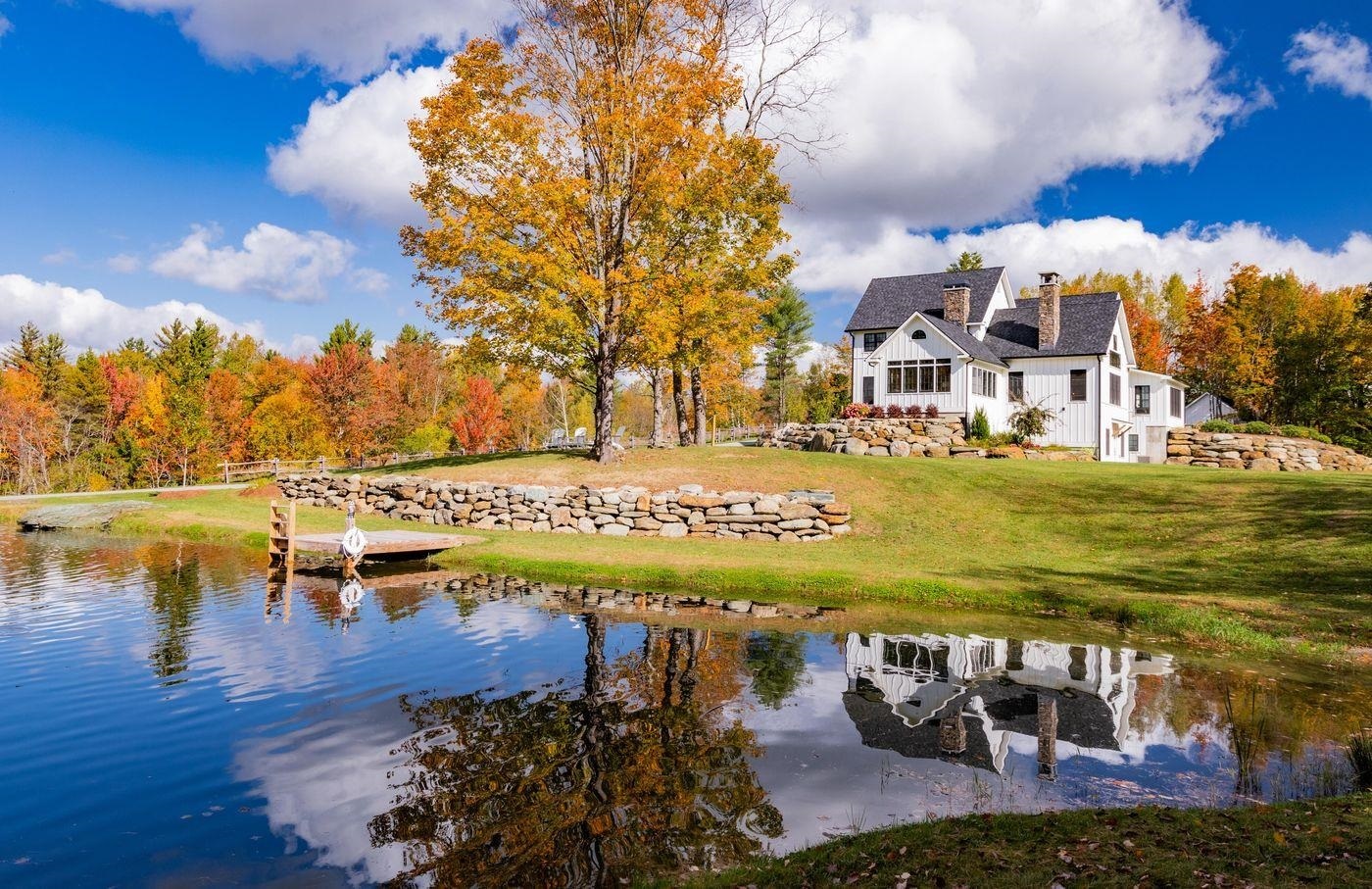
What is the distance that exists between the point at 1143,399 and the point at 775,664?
4267 centimetres

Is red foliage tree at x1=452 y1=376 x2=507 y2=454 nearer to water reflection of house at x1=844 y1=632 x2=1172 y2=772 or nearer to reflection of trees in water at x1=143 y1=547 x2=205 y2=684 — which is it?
reflection of trees in water at x1=143 y1=547 x2=205 y2=684

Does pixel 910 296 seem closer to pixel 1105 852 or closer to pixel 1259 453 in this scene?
pixel 1259 453

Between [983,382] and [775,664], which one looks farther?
[983,382]

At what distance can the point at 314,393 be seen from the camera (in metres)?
56.7

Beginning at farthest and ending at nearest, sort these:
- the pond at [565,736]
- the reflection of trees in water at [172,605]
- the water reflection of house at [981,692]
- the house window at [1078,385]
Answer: the house window at [1078,385] < the reflection of trees in water at [172,605] < the water reflection of house at [981,692] < the pond at [565,736]

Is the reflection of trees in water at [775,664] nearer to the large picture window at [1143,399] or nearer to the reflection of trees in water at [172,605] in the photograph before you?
the reflection of trees in water at [172,605]

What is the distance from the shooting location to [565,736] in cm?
895

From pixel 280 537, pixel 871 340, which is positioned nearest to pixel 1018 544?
pixel 280 537

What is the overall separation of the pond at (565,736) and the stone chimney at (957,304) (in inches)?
1278

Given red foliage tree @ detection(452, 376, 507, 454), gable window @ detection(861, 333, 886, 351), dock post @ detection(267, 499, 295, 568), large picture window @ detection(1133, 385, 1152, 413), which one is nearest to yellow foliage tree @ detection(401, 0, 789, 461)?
dock post @ detection(267, 499, 295, 568)

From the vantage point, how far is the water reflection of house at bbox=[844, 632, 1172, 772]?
9.13m

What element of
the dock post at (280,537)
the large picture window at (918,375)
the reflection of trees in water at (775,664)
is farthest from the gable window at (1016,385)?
the dock post at (280,537)

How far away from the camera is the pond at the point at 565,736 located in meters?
6.70

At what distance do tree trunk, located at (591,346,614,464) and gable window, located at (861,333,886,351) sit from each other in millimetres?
20589
